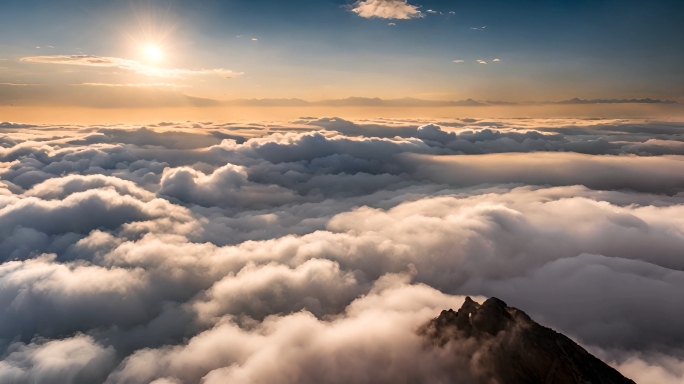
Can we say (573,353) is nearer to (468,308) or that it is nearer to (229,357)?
(468,308)

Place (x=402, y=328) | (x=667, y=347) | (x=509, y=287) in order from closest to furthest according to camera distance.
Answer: (x=667, y=347) < (x=402, y=328) < (x=509, y=287)

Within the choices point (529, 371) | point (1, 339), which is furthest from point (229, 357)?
point (1, 339)

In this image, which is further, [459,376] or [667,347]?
[667,347]

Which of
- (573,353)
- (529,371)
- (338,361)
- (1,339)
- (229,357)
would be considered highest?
(573,353)

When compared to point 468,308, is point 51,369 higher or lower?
lower

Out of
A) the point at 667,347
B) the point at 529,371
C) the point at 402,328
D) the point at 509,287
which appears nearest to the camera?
the point at 529,371

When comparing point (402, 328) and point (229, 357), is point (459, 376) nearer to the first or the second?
point (402, 328)
